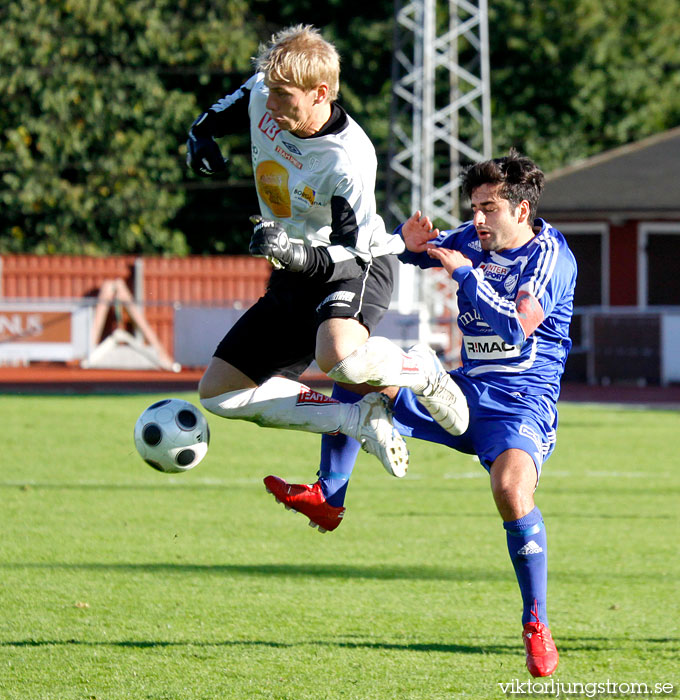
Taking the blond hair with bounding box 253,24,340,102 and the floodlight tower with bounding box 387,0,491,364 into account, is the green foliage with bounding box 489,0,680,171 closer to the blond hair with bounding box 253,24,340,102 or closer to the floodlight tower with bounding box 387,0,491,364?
the floodlight tower with bounding box 387,0,491,364

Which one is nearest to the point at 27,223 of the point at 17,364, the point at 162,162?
the point at 162,162

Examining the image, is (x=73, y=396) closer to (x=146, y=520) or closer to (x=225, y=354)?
(x=146, y=520)

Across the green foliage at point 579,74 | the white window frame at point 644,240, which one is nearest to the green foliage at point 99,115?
the green foliage at point 579,74

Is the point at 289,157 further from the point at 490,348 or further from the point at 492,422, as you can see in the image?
the point at 492,422

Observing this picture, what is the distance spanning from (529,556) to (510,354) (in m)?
0.90

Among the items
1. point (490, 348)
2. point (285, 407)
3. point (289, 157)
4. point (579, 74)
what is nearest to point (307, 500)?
point (285, 407)

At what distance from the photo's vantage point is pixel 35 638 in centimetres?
528

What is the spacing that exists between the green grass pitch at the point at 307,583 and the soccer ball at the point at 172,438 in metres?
0.85

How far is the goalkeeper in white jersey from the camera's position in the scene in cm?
484

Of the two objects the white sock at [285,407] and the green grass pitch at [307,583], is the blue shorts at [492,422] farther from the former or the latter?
the green grass pitch at [307,583]

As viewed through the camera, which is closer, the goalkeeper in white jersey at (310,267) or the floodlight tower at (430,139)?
the goalkeeper in white jersey at (310,267)

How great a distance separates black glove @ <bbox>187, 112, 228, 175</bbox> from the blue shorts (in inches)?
53.4

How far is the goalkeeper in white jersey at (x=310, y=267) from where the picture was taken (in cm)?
484

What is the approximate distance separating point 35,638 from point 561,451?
8.14 meters
